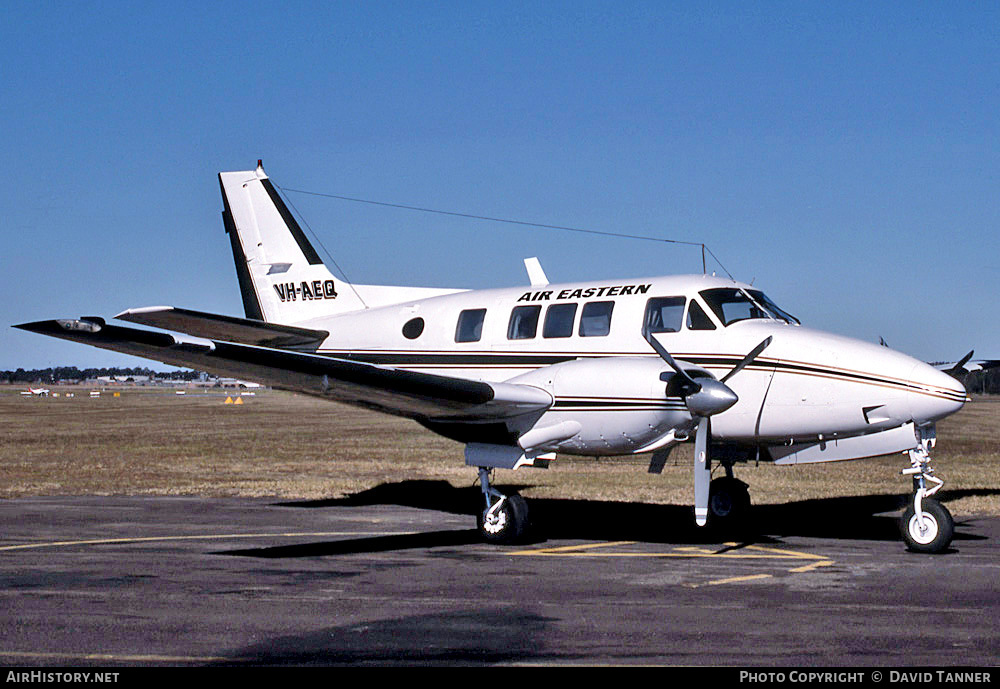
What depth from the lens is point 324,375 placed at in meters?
12.2

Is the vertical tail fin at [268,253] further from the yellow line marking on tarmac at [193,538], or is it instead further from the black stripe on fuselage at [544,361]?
the yellow line marking on tarmac at [193,538]

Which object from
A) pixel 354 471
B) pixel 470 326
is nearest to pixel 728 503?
pixel 470 326

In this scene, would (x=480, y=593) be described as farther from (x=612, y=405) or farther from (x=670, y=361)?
(x=670, y=361)

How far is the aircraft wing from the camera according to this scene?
1090cm

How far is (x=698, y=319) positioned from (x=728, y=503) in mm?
3746

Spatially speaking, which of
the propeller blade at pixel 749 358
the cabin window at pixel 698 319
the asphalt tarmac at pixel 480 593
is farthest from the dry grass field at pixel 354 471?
the propeller blade at pixel 749 358

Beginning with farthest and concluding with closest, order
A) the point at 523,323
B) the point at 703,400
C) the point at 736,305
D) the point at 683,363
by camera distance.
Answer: the point at 523,323
the point at 736,305
the point at 683,363
the point at 703,400

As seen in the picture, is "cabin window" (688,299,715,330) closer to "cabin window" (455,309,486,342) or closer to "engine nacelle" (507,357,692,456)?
"engine nacelle" (507,357,692,456)

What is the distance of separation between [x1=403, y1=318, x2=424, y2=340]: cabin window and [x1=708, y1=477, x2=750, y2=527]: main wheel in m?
5.24

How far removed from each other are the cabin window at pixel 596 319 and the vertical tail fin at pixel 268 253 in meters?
6.05
